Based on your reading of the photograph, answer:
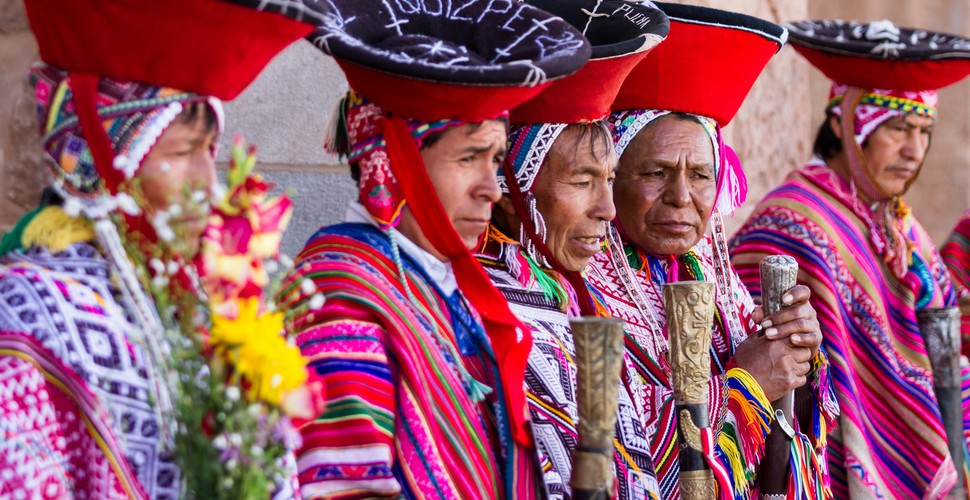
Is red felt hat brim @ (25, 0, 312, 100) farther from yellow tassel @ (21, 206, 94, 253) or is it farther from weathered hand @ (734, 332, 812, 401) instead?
weathered hand @ (734, 332, 812, 401)

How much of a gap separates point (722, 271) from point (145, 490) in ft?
7.97

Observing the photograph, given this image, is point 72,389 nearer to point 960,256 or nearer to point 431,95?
point 431,95

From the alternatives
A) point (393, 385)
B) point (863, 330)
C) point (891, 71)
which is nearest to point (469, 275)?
point (393, 385)

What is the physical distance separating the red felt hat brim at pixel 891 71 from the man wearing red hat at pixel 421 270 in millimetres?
2389

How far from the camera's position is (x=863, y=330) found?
4.90 m

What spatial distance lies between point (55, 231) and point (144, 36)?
14.2 inches

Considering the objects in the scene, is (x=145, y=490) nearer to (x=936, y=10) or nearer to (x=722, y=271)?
(x=722, y=271)

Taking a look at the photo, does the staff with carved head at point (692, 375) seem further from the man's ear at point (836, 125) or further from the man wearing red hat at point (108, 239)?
the man's ear at point (836, 125)

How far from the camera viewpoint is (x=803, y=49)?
16.8 feet

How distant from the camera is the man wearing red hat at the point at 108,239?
204 centimetres

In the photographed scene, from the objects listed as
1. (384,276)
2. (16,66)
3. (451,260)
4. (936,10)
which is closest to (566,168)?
(451,260)

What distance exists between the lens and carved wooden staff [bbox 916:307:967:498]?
495cm

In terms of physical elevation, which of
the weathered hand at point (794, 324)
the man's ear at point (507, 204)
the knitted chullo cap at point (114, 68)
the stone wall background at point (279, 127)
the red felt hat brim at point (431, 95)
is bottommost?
the knitted chullo cap at point (114, 68)

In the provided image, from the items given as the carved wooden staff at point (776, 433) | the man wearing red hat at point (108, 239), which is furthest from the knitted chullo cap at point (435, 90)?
the carved wooden staff at point (776, 433)
